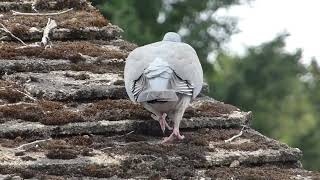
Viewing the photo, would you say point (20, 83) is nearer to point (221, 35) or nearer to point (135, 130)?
point (135, 130)

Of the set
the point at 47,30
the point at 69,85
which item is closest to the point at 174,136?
the point at 69,85

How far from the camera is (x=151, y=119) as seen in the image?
3771 millimetres

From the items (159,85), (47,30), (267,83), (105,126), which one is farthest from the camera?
(267,83)

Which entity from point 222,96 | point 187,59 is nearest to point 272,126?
point 222,96

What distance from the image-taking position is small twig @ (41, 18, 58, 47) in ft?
13.8

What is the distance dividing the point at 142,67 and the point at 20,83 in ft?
1.71

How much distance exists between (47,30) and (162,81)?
0.80 m

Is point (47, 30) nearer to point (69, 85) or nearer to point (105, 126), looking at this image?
point (69, 85)

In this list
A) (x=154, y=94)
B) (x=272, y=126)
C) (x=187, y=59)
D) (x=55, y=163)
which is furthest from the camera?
(x=272, y=126)

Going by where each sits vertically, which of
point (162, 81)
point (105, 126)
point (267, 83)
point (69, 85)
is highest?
point (267, 83)

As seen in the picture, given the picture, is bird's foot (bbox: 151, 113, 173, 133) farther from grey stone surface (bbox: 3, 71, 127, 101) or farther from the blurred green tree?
the blurred green tree

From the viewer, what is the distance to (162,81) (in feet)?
12.4

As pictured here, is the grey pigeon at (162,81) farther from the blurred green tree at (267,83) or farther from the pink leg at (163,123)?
the blurred green tree at (267,83)

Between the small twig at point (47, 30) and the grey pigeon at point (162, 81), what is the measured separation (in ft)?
1.56
